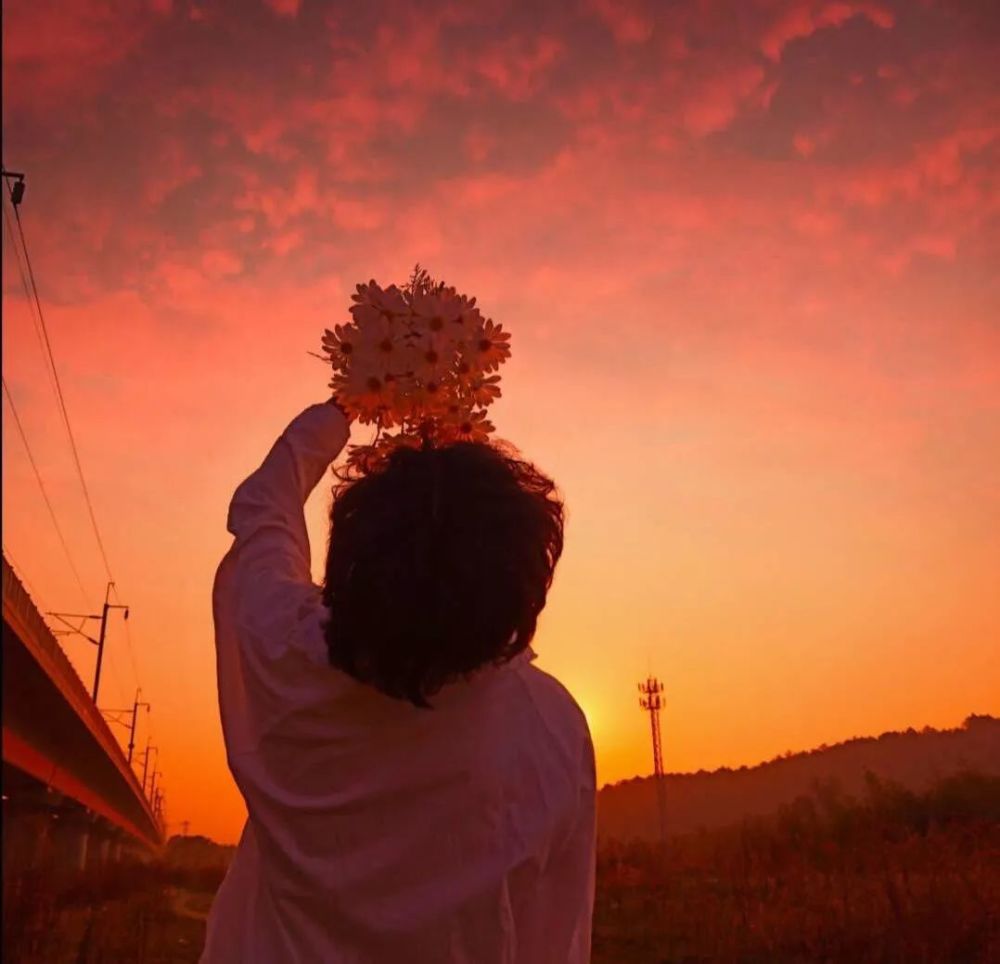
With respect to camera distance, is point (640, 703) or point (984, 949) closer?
point (984, 949)

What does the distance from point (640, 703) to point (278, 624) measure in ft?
144

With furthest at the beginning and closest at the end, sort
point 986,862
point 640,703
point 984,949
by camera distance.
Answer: point 640,703
point 986,862
point 984,949

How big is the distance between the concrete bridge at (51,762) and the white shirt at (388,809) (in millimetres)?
406

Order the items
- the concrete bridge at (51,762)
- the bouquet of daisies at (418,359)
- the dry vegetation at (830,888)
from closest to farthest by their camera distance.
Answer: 1. the concrete bridge at (51,762)
2. the bouquet of daisies at (418,359)
3. the dry vegetation at (830,888)

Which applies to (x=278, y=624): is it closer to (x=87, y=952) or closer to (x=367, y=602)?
(x=367, y=602)

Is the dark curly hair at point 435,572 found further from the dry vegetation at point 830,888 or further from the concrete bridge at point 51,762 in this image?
the dry vegetation at point 830,888

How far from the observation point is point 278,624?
1841 millimetres

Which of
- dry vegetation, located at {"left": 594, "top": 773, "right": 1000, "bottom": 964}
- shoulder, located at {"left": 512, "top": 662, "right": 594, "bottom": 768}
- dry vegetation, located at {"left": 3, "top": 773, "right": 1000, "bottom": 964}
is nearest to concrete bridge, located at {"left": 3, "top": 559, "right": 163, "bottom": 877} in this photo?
shoulder, located at {"left": 512, "top": 662, "right": 594, "bottom": 768}

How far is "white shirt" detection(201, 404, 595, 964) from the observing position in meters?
1.71

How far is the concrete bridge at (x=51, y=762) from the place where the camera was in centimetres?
64

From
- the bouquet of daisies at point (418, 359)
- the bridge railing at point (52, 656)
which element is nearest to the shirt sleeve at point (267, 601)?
the bouquet of daisies at point (418, 359)

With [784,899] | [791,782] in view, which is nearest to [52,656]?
[784,899]

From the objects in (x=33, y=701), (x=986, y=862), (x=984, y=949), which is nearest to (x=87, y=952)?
(x=984, y=949)

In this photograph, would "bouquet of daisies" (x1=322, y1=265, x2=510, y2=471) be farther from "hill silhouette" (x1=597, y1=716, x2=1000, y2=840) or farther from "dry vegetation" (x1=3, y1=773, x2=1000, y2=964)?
"hill silhouette" (x1=597, y1=716, x2=1000, y2=840)
